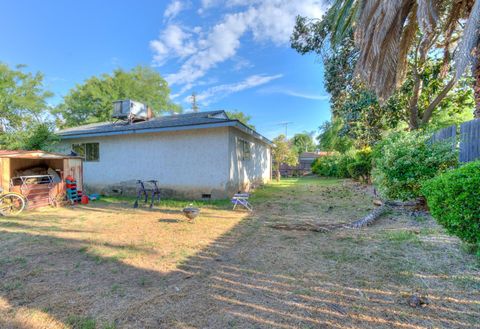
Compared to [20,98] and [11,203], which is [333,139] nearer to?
[11,203]

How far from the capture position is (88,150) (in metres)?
10.6

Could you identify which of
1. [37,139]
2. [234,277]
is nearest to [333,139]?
[37,139]

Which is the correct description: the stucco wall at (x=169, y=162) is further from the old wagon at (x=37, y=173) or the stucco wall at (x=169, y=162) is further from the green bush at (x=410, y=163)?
the green bush at (x=410, y=163)

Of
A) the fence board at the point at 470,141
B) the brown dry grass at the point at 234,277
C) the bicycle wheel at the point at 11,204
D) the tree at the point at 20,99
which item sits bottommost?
the brown dry grass at the point at 234,277

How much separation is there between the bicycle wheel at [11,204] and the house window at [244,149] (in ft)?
24.7

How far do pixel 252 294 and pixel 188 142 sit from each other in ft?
23.0

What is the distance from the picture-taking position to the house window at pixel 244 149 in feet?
32.2

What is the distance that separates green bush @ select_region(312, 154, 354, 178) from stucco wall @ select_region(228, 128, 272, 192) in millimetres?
7824

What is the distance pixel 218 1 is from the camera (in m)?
10.5

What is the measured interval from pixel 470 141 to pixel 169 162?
9.02 metres

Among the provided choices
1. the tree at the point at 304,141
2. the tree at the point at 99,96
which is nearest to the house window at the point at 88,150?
the tree at the point at 99,96

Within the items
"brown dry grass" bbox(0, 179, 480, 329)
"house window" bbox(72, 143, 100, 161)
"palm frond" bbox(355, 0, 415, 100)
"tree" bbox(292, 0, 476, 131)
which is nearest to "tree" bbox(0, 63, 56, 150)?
"house window" bbox(72, 143, 100, 161)

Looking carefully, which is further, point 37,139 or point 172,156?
point 37,139

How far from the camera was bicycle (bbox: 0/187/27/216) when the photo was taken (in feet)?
21.2
